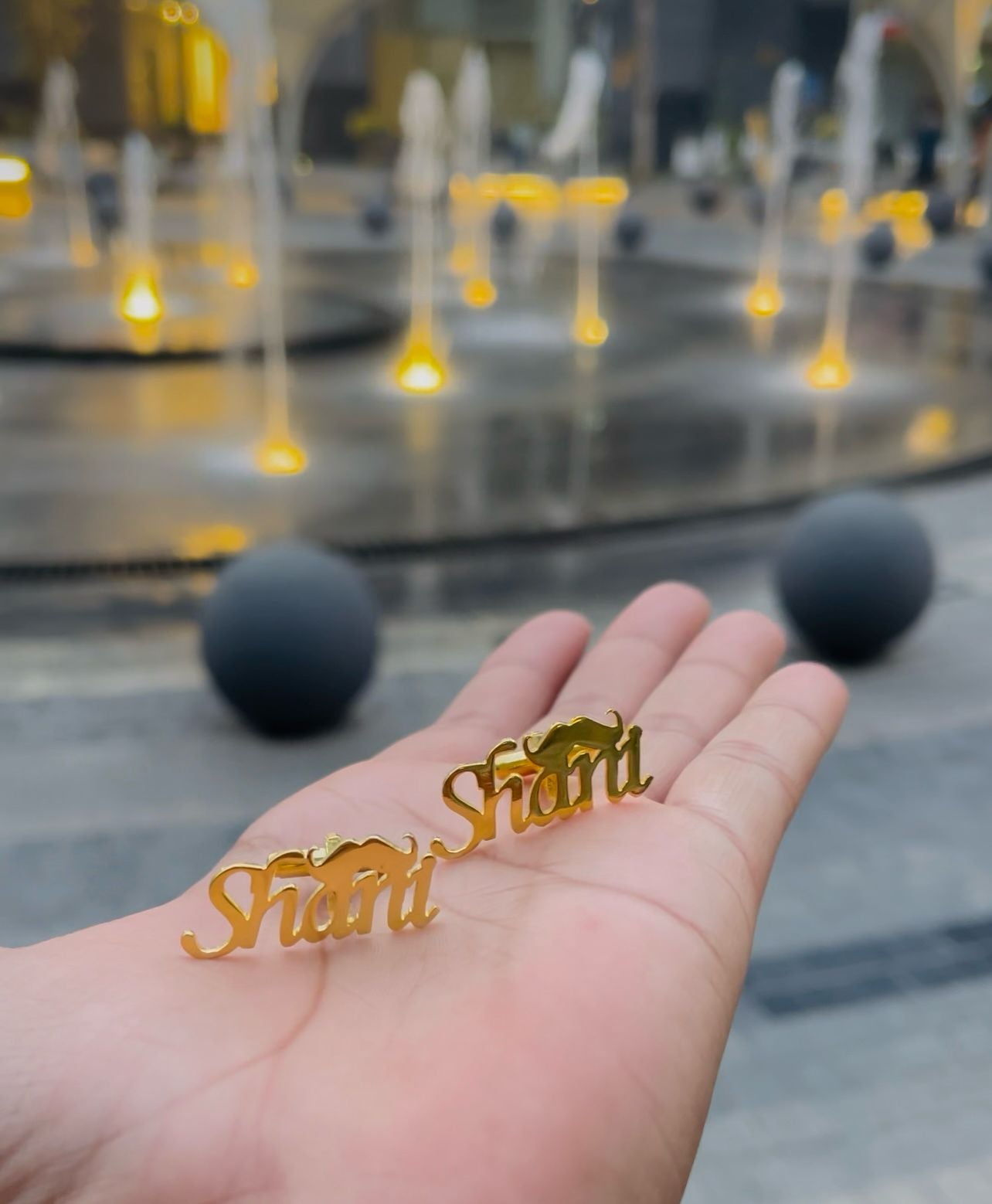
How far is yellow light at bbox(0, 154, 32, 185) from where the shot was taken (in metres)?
46.0

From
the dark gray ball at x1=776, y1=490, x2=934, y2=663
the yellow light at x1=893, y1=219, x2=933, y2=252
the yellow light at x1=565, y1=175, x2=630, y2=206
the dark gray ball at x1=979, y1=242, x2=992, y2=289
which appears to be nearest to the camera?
the dark gray ball at x1=776, y1=490, x2=934, y2=663

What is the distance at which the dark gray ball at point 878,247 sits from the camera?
91.1ft

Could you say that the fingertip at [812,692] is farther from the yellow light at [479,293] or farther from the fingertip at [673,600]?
the yellow light at [479,293]

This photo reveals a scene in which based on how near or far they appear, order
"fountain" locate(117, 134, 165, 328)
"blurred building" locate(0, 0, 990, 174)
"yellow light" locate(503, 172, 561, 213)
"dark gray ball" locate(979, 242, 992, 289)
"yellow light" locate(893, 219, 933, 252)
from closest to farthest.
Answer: "fountain" locate(117, 134, 165, 328), "dark gray ball" locate(979, 242, 992, 289), "yellow light" locate(893, 219, 933, 252), "yellow light" locate(503, 172, 561, 213), "blurred building" locate(0, 0, 990, 174)

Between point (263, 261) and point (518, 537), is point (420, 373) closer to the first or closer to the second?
point (518, 537)

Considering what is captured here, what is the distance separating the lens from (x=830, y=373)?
52.2 ft

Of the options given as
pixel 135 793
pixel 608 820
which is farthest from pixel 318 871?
pixel 135 793

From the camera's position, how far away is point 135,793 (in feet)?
19.8

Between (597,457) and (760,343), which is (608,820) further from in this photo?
(760,343)

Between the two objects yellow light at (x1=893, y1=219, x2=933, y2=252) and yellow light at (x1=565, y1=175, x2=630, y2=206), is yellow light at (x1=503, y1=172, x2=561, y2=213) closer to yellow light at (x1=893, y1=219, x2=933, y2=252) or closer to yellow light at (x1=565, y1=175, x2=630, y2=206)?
yellow light at (x1=565, y1=175, x2=630, y2=206)

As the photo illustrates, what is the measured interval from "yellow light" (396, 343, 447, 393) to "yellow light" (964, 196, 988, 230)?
2512 centimetres

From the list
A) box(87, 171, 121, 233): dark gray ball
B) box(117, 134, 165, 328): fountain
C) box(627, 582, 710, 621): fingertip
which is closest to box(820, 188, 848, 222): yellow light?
box(117, 134, 165, 328): fountain

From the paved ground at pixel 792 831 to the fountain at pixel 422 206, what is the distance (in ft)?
22.7

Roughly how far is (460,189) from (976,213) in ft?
63.7
